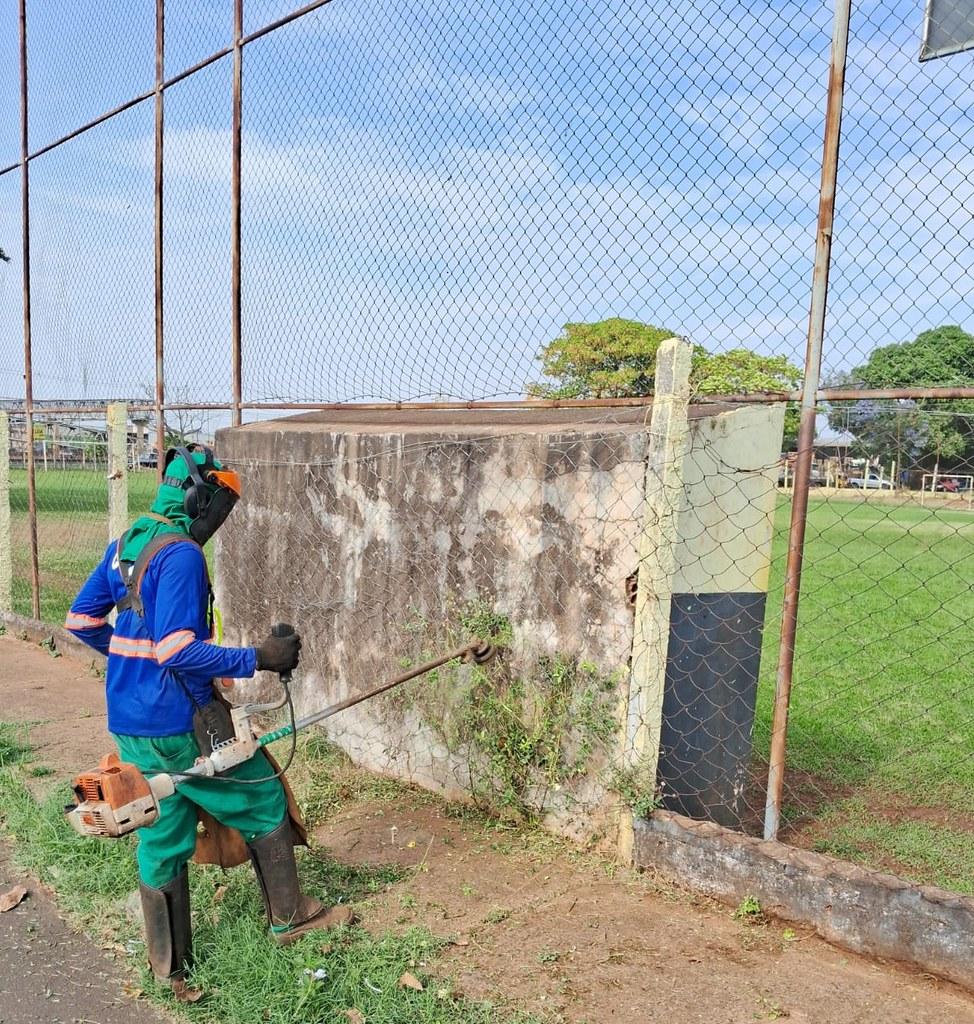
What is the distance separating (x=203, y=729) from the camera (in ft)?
10.6

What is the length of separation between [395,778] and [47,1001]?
202cm

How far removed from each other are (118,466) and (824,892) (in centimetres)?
603

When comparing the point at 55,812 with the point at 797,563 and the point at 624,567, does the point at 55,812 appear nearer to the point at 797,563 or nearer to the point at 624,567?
the point at 624,567

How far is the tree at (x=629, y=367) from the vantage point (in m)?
3.91

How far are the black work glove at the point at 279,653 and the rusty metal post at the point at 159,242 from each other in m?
4.07

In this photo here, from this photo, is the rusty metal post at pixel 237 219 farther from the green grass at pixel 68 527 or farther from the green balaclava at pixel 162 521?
the green balaclava at pixel 162 521

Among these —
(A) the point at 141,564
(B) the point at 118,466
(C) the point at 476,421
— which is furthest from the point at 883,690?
(B) the point at 118,466

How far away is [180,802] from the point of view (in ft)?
10.5

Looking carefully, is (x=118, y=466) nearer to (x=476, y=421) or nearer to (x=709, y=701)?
(x=476, y=421)

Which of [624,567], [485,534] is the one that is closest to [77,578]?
[485,534]

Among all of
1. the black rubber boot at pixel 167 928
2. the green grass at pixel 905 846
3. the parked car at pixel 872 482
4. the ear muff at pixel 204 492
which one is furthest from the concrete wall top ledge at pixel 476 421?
the black rubber boot at pixel 167 928

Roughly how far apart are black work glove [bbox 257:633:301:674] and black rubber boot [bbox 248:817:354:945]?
59cm

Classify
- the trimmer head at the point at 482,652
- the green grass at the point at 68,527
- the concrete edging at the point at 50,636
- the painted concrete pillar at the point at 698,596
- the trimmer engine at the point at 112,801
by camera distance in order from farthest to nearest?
the green grass at the point at 68,527 < the concrete edging at the point at 50,636 < the trimmer head at the point at 482,652 < the painted concrete pillar at the point at 698,596 < the trimmer engine at the point at 112,801

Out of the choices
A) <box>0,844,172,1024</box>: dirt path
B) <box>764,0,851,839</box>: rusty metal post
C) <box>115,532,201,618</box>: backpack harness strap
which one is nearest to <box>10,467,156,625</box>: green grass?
<box>0,844,172,1024</box>: dirt path
